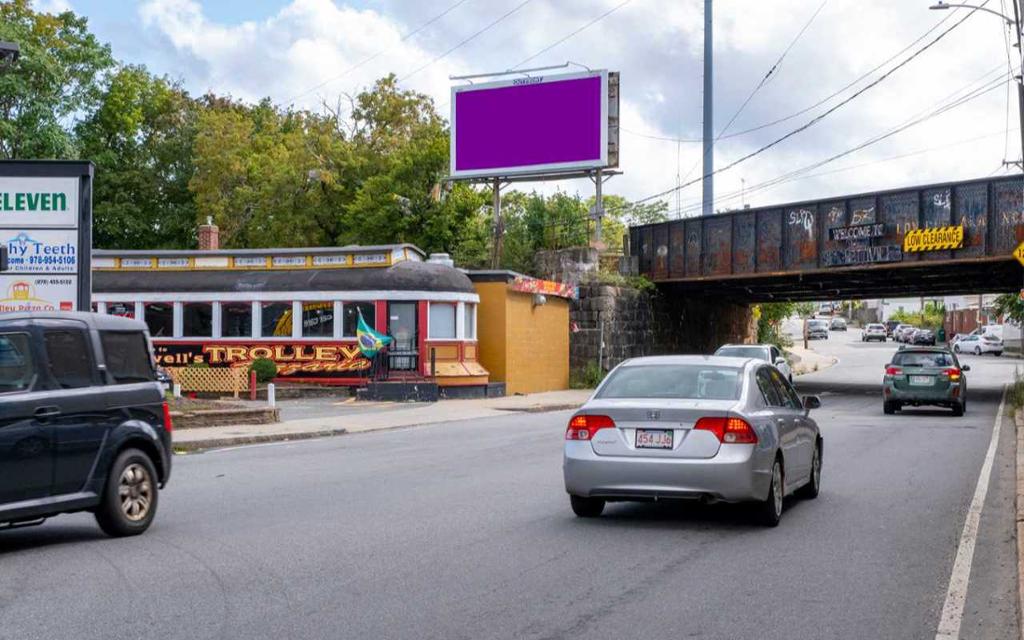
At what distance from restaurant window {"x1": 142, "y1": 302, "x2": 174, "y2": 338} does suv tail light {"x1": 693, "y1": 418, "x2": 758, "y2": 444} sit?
28811mm

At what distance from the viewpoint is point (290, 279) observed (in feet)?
116

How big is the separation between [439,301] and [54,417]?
25.1 m

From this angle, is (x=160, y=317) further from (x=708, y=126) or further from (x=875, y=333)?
(x=875, y=333)

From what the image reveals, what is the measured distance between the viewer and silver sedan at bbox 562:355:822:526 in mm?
10133

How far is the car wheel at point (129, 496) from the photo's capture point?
31.8 feet

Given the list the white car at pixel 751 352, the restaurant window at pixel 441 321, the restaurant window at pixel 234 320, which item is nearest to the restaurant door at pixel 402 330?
the restaurant window at pixel 441 321

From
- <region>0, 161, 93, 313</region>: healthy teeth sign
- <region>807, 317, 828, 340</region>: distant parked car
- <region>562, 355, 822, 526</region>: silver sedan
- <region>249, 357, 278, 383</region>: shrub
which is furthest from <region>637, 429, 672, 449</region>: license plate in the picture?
<region>807, 317, 828, 340</region>: distant parked car

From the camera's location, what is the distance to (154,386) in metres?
10.4

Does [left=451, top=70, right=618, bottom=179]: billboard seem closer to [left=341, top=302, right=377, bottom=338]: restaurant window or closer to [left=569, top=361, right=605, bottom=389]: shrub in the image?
[left=569, top=361, right=605, bottom=389]: shrub

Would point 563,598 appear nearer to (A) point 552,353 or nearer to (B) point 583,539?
(B) point 583,539

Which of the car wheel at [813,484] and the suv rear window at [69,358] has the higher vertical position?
the suv rear window at [69,358]

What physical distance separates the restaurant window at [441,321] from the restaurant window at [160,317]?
8.43m

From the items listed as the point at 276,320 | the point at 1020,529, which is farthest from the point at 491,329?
the point at 1020,529

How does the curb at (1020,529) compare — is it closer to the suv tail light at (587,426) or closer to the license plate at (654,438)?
the license plate at (654,438)
